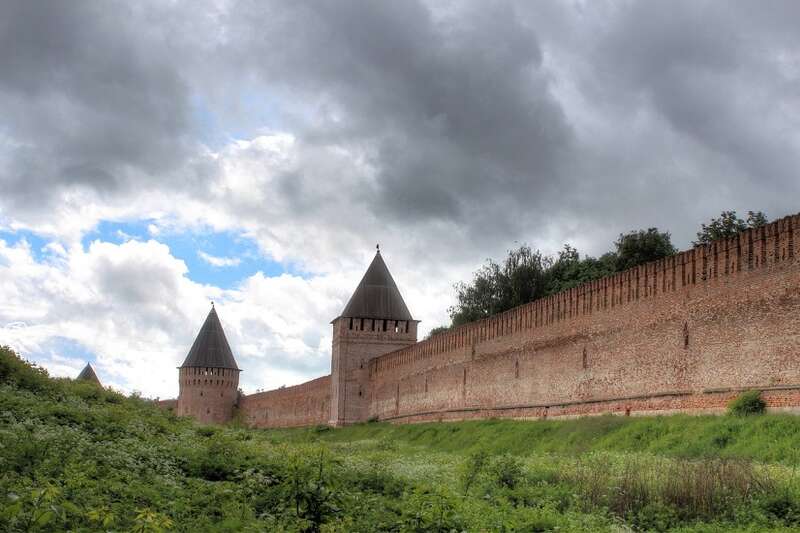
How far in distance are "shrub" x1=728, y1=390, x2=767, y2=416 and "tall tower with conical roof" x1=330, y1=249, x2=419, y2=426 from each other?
21.5m

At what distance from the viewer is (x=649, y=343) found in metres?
17.6

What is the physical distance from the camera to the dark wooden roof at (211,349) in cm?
4938

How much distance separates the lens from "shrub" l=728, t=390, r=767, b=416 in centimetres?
1416

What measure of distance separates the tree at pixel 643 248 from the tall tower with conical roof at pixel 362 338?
7989 mm

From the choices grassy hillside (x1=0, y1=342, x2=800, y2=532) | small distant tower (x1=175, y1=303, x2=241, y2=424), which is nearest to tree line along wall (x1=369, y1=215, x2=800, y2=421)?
grassy hillside (x1=0, y1=342, x2=800, y2=532)

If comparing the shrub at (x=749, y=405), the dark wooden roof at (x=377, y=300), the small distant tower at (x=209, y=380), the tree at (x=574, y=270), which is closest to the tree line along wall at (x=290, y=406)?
the small distant tower at (x=209, y=380)

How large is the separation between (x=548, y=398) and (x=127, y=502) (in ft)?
46.0

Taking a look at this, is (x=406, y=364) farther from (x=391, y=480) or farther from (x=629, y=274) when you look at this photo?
(x=391, y=480)

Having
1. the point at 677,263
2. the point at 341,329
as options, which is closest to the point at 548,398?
the point at 677,263

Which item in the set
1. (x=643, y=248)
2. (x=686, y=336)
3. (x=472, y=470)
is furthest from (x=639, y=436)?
(x=643, y=248)

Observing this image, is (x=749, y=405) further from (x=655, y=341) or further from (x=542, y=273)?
(x=542, y=273)

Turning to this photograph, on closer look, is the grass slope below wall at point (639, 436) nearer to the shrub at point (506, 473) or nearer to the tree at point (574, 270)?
the shrub at point (506, 473)

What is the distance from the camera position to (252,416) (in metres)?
47.2

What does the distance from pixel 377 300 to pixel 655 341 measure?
19.6m
